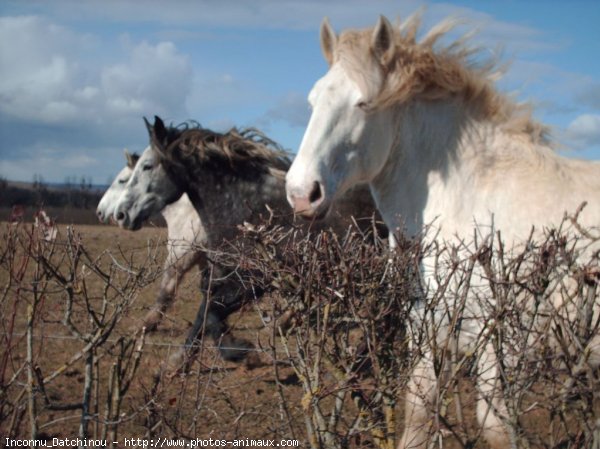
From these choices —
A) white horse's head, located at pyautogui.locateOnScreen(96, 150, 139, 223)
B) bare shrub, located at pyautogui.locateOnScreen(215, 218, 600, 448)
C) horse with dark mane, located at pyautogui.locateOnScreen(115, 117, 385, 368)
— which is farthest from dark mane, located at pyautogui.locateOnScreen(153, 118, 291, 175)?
bare shrub, located at pyautogui.locateOnScreen(215, 218, 600, 448)

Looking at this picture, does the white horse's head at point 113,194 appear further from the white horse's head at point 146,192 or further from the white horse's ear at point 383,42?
the white horse's ear at point 383,42

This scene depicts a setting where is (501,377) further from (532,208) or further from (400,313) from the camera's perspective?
(532,208)

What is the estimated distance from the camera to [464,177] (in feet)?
12.1

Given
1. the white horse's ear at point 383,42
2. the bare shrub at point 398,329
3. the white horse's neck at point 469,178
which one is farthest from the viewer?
the white horse's ear at point 383,42

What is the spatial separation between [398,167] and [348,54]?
26.6 inches

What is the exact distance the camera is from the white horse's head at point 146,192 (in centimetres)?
734

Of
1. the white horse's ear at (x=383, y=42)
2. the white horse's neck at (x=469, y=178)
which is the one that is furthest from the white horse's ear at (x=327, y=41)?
the white horse's neck at (x=469, y=178)

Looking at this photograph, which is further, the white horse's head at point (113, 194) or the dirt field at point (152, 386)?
the white horse's head at point (113, 194)

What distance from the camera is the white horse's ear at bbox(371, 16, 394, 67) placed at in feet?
12.3

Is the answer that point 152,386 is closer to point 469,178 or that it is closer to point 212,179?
point 469,178

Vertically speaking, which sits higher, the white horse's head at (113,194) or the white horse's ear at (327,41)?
the white horse's head at (113,194)

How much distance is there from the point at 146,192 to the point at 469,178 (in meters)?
4.47

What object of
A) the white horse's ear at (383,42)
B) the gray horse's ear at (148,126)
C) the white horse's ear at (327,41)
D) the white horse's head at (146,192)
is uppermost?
the gray horse's ear at (148,126)

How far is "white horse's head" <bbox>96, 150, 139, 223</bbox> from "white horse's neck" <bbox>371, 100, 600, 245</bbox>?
4.61 m
